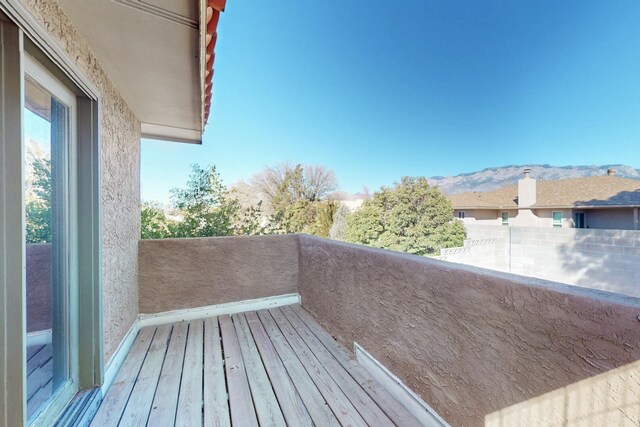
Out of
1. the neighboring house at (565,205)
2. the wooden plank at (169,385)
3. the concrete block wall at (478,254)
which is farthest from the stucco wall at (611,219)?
the wooden plank at (169,385)

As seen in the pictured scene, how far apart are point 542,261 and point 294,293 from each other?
807 centimetres

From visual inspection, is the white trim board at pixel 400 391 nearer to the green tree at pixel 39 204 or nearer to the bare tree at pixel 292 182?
the green tree at pixel 39 204

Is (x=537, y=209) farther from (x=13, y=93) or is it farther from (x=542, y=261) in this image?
(x=13, y=93)

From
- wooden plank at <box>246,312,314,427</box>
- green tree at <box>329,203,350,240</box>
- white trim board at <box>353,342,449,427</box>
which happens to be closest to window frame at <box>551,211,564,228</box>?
green tree at <box>329,203,350,240</box>

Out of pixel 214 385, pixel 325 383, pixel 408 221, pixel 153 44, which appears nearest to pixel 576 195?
pixel 408 221

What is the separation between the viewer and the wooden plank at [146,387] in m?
1.52

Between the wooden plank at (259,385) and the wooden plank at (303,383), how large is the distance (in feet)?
0.59

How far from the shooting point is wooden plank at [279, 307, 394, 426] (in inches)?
59.7

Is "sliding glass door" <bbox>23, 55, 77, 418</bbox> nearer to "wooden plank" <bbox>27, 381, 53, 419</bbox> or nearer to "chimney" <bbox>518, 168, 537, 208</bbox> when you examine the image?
"wooden plank" <bbox>27, 381, 53, 419</bbox>

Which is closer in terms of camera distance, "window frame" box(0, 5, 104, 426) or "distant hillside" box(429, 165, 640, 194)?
"window frame" box(0, 5, 104, 426)

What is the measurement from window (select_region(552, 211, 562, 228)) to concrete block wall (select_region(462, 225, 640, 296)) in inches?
201

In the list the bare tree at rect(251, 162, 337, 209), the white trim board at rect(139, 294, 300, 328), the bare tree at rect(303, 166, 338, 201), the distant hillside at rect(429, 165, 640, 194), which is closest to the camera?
the white trim board at rect(139, 294, 300, 328)

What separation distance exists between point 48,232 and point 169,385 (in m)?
1.27

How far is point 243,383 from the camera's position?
5.97 feet
